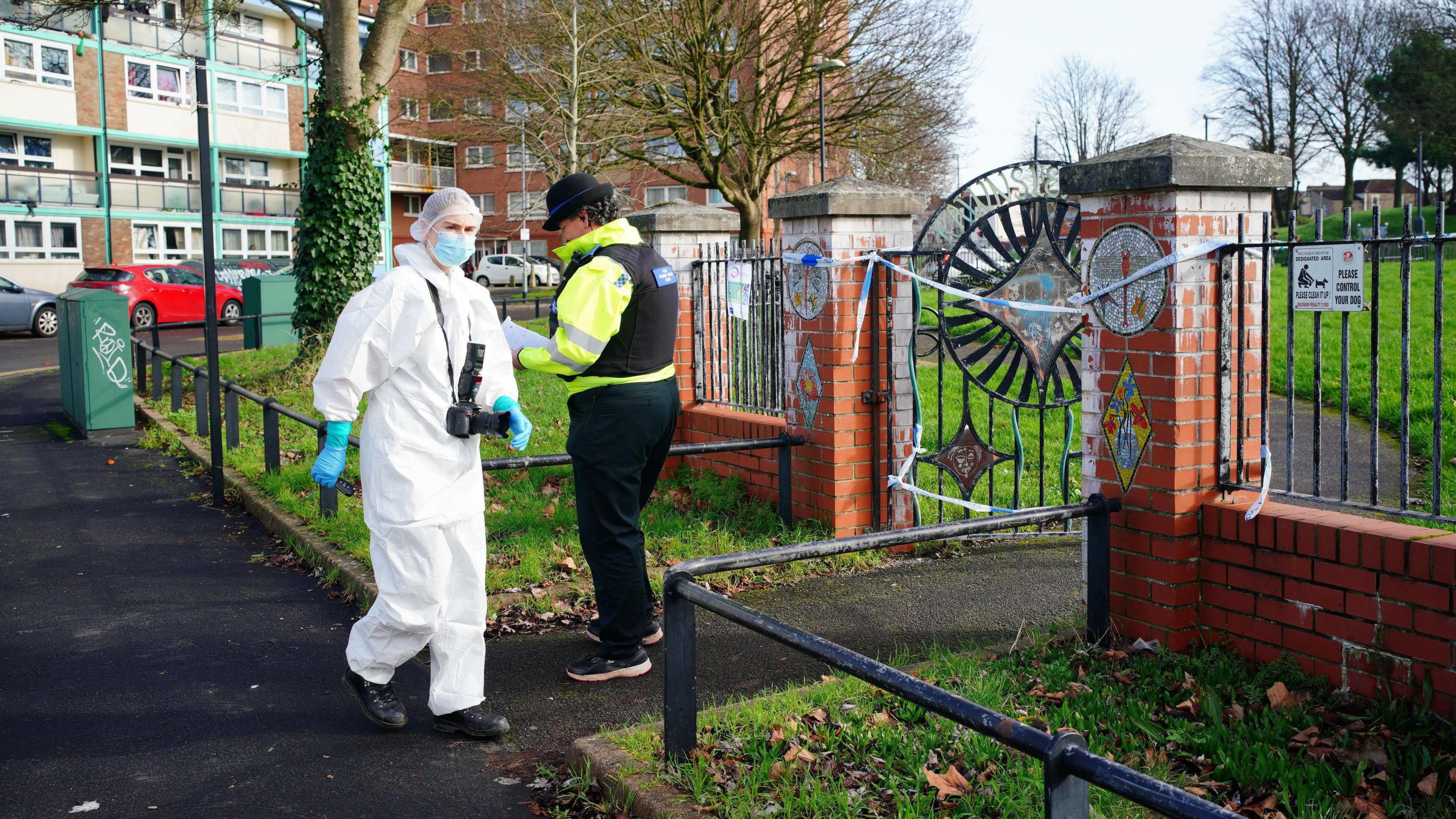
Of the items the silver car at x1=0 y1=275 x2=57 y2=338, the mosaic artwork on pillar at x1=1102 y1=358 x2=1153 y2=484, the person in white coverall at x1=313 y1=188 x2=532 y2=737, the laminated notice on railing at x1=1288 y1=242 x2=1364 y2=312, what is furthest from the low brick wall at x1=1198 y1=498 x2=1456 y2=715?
the silver car at x1=0 y1=275 x2=57 y2=338

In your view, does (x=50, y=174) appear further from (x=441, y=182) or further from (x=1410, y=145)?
(x=1410, y=145)

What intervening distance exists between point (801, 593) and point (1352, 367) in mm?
7613

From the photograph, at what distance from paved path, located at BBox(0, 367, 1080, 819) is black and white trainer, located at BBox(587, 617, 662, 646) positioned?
110 millimetres

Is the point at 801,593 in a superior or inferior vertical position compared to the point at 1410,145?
inferior

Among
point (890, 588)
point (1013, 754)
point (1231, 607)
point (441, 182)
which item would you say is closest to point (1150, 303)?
point (1231, 607)

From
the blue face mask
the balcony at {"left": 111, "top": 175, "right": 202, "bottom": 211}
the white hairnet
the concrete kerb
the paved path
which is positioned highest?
the balcony at {"left": 111, "top": 175, "right": 202, "bottom": 211}

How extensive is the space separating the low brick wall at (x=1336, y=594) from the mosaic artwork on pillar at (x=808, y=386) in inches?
104

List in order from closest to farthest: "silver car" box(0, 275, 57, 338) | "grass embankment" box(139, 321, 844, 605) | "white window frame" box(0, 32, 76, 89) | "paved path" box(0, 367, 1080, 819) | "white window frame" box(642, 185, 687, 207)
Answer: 1. "paved path" box(0, 367, 1080, 819)
2. "grass embankment" box(139, 321, 844, 605)
3. "silver car" box(0, 275, 57, 338)
4. "white window frame" box(0, 32, 76, 89)
5. "white window frame" box(642, 185, 687, 207)

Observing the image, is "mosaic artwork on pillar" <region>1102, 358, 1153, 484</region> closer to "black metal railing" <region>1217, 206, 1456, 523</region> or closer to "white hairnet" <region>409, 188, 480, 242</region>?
"black metal railing" <region>1217, 206, 1456, 523</region>

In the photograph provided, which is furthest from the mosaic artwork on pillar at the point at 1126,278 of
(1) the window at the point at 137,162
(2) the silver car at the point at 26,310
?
(1) the window at the point at 137,162

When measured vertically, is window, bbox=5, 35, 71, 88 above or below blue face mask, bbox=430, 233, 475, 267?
above

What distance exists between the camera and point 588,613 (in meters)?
5.63

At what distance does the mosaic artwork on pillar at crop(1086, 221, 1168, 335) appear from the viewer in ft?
14.0

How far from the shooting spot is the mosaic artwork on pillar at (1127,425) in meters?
4.36
